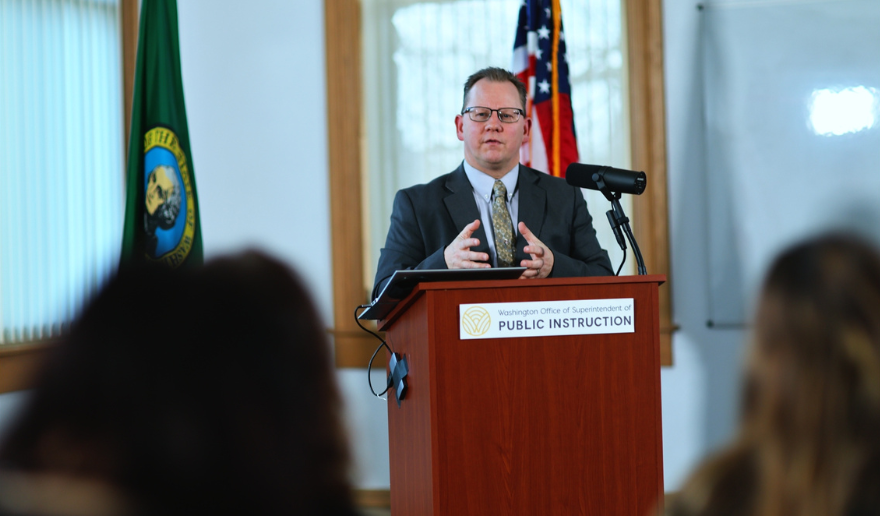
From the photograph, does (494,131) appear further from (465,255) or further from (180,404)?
(180,404)

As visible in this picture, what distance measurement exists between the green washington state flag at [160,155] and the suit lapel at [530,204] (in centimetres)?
177

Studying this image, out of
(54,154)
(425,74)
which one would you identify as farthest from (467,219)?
(54,154)

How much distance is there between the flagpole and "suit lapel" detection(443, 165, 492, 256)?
3.49 feet

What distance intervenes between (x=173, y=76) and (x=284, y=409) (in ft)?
12.4

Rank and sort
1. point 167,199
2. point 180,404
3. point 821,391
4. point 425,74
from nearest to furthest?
point 180,404
point 821,391
point 167,199
point 425,74

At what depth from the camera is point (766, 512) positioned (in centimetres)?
74

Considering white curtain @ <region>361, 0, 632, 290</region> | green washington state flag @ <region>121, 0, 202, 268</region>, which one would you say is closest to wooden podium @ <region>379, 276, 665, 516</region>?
green washington state flag @ <region>121, 0, 202, 268</region>

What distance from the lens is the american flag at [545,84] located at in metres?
4.02

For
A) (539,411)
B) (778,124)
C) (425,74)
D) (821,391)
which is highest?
(425,74)

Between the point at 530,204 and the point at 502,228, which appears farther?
the point at 530,204

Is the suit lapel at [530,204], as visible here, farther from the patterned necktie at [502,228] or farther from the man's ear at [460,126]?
the man's ear at [460,126]

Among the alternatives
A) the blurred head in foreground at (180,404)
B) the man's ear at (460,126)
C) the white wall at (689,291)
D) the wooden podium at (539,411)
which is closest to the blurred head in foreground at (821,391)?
the blurred head in foreground at (180,404)

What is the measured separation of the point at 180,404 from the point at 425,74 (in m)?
3.99

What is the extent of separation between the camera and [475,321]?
6.37ft
